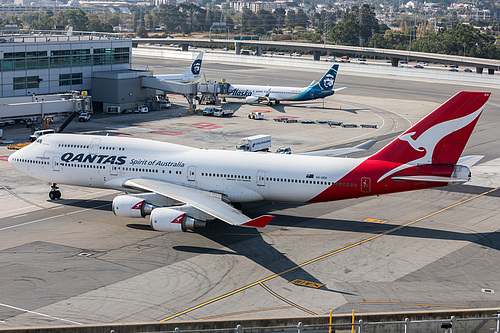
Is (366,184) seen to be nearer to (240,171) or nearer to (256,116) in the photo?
(240,171)

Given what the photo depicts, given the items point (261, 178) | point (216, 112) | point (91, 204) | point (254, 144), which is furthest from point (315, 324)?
point (216, 112)

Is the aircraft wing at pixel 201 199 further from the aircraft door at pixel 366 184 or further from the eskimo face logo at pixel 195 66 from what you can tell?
the eskimo face logo at pixel 195 66

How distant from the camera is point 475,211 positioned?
2154 inches

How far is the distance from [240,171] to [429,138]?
47.8ft

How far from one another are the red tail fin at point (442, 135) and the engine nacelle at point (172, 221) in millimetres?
15502

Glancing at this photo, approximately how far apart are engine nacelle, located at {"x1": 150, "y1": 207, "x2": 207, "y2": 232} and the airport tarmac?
1.39m

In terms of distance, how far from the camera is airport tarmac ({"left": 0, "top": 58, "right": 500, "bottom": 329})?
34.4 metres

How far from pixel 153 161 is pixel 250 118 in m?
58.6

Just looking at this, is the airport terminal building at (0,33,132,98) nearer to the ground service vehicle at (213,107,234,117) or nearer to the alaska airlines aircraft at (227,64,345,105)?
the ground service vehicle at (213,107,234,117)

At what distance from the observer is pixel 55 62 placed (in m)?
106

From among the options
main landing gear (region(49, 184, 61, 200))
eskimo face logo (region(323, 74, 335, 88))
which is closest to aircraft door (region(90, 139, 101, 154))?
main landing gear (region(49, 184, 61, 200))

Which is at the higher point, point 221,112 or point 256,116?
point 221,112

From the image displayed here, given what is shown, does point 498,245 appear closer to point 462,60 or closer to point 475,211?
point 475,211

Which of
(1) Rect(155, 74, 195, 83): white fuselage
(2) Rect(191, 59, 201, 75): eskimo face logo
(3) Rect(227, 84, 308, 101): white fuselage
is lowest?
(3) Rect(227, 84, 308, 101): white fuselage
